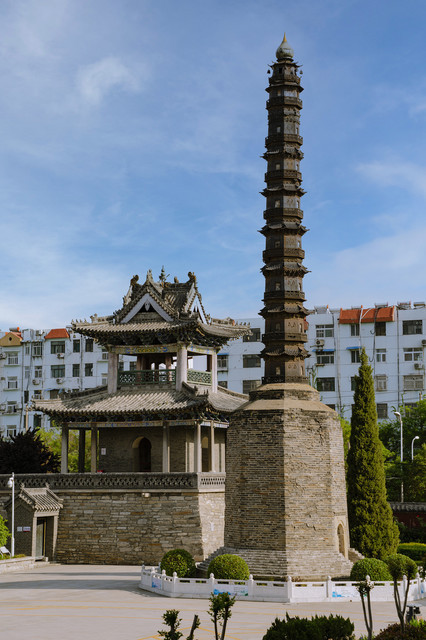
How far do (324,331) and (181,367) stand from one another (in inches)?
1104

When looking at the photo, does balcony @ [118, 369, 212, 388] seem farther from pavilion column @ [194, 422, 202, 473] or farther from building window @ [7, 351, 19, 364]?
building window @ [7, 351, 19, 364]

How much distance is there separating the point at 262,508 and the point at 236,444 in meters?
2.53

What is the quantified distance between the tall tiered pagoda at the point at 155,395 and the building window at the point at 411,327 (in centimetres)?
2415

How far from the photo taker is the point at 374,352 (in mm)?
66562

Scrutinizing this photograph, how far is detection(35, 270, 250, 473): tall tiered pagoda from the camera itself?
4147 centimetres

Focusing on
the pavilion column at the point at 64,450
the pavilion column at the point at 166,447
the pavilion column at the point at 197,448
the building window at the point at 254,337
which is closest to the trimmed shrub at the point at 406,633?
the pavilion column at the point at 197,448

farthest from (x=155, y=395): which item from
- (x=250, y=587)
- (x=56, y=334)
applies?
(x=56, y=334)

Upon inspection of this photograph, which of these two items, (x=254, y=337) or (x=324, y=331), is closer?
(x=324, y=331)

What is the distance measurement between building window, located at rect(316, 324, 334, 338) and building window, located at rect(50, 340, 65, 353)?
23260 millimetres

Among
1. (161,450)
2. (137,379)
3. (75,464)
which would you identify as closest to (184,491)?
(161,450)

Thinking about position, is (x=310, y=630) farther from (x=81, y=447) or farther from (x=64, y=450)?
(x=81, y=447)

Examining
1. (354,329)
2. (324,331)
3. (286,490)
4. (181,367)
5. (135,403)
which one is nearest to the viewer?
(286,490)

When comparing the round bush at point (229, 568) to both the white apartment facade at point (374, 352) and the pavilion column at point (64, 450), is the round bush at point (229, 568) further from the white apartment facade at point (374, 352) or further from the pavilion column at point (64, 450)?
the white apartment facade at point (374, 352)

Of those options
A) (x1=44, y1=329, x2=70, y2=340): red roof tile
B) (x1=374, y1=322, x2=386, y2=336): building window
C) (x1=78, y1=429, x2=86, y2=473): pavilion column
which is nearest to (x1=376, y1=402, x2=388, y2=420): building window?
(x1=374, y1=322, x2=386, y2=336): building window
